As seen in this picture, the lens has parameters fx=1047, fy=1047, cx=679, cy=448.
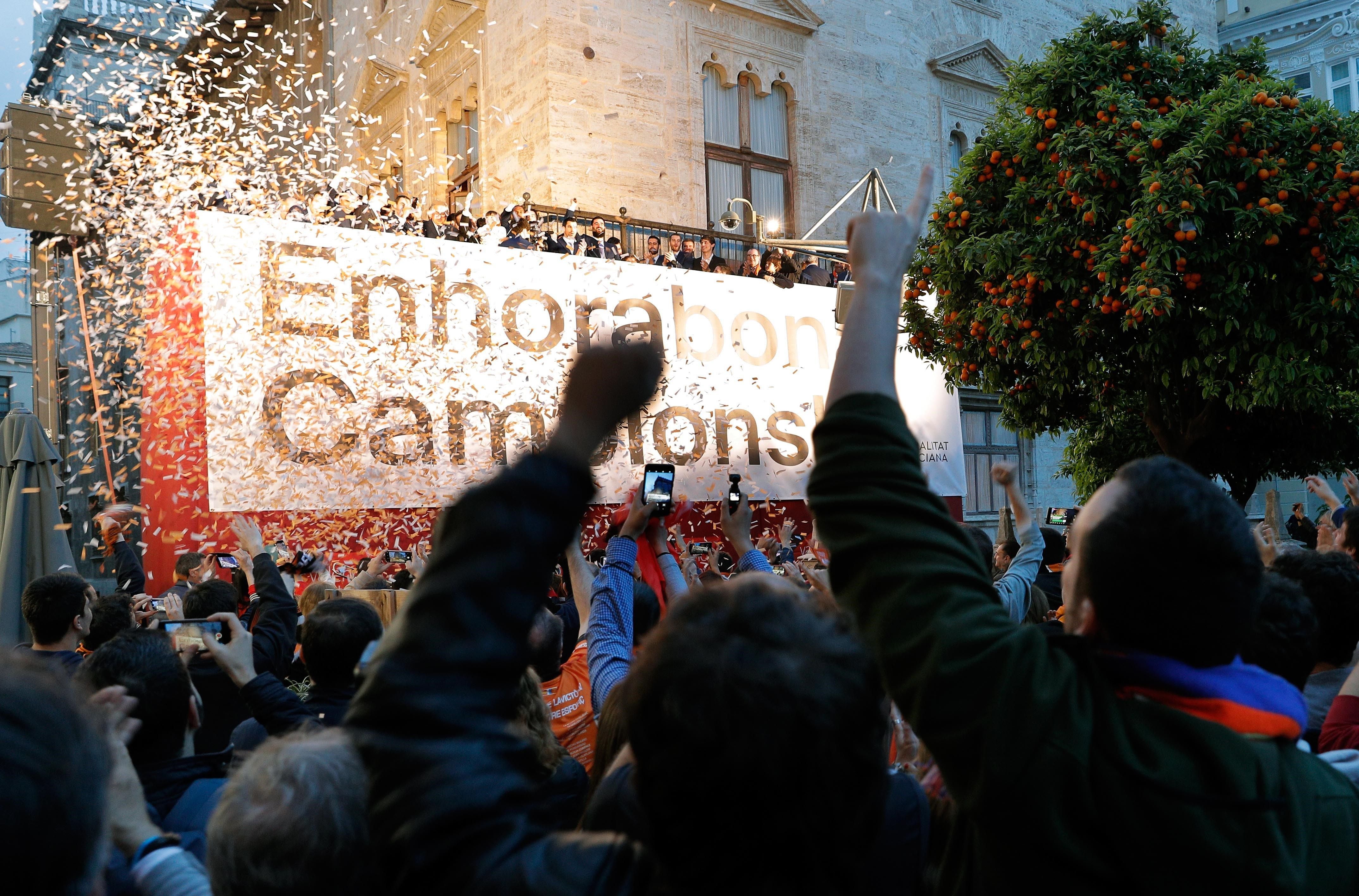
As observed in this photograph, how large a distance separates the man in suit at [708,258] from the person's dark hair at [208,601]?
8306mm

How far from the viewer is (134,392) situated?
402 inches

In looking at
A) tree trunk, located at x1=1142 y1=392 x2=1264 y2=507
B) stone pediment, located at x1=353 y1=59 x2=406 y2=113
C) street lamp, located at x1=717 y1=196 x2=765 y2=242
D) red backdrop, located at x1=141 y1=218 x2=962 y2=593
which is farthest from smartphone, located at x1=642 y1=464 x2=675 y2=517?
stone pediment, located at x1=353 y1=59 x2=406 y2=113

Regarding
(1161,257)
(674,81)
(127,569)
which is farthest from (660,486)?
(674,81)

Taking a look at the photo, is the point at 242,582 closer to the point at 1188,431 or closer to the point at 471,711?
the point at 471,711

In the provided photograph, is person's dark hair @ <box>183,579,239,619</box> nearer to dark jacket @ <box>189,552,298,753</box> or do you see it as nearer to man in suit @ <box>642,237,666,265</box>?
dark jacket @ <box>189,552,298,753</box>

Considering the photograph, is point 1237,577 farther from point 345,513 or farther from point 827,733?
point 345,513

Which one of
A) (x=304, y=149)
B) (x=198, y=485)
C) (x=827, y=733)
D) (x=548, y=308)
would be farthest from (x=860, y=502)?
(x=304, y=149)

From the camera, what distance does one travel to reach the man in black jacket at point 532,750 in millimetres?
1024

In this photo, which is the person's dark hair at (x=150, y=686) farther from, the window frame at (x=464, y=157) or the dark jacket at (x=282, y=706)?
the window frame at (x=464, y=157)

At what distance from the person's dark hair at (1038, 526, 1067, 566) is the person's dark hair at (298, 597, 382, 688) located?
13.4ft

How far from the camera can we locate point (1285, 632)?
2.40m

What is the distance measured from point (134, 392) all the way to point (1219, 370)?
396 inches

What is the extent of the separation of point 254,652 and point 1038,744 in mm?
3307

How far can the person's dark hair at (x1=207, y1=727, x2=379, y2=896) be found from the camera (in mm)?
1510
